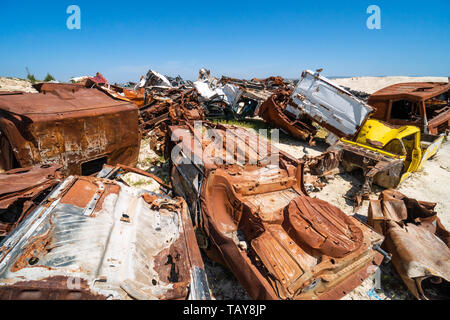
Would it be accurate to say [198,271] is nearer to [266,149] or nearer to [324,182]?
[266,149]

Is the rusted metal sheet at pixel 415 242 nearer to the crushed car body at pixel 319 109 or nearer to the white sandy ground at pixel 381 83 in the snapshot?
the crushed car body at pixel 319 109

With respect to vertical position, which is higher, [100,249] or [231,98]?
[231,98]

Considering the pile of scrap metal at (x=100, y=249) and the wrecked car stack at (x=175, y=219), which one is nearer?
the pile of scrap metal at (x=100, y=249)

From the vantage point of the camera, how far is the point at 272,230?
91.7 inches

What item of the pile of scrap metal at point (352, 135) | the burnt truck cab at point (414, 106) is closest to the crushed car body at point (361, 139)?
the pile of scrap metal at point (352, 135)

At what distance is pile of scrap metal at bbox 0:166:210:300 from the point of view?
1426 millimetres

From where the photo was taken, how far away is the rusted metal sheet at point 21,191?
2139mm

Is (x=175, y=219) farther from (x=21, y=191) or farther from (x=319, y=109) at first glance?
(x=319, y=109)

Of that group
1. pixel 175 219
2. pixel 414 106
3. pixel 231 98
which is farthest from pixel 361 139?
pixel 175 219

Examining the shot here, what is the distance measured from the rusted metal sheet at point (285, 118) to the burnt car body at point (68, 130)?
5.93m

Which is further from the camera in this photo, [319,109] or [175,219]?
[319,109]

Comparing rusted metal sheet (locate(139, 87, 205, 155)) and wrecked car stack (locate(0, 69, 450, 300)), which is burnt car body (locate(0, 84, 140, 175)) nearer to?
wrecked car stack (locate(0, 69, 450, 300))

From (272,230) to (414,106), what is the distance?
29.5 ft

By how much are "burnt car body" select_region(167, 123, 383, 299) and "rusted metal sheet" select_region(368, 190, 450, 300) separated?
74 centimetres
